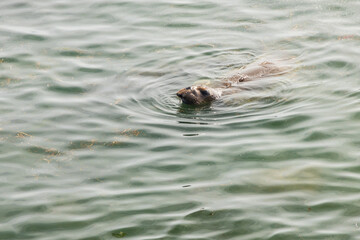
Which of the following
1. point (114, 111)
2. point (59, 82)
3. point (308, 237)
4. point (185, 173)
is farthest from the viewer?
point (59, 82)

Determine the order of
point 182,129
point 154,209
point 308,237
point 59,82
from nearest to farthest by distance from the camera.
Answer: point 308,237 < point 154,209 < point 182,129 < point 59,82

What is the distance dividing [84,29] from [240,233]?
7.13m

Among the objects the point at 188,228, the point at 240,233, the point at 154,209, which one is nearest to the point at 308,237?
the point at 240,233

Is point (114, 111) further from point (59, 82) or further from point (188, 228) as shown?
point (188, 228)

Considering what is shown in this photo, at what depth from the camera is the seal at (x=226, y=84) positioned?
941cm

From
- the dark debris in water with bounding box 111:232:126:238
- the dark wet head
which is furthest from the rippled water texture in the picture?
the dark wet head

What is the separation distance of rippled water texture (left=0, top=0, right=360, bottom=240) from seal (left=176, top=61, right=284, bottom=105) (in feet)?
0.57

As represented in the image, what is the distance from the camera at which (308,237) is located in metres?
6.47

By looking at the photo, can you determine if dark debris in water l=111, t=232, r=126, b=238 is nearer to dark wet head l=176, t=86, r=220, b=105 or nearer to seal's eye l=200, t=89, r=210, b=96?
dark wet head l=176, t=86, r=220, b=105

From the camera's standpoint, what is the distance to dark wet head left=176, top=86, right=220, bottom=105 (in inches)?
369

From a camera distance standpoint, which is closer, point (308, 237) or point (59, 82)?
point (308, 237)

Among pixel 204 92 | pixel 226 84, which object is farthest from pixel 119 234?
pixel 226 84

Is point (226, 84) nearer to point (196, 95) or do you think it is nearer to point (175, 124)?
point (196, 95)

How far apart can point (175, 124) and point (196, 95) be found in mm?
641
